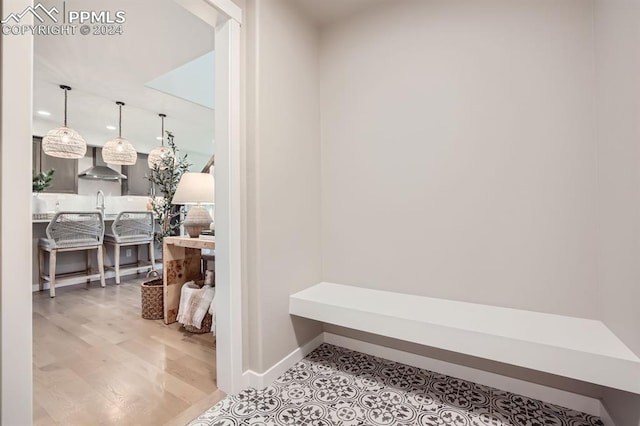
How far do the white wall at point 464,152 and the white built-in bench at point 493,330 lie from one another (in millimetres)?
152

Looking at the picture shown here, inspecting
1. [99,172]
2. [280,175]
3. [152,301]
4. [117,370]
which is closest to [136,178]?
[99,172]

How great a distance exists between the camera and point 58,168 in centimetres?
491

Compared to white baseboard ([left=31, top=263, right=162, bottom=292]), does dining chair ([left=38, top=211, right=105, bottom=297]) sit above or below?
above

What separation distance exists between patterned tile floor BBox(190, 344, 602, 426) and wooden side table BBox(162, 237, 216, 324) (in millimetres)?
1308

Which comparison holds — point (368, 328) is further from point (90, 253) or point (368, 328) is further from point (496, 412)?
point (90, 253)

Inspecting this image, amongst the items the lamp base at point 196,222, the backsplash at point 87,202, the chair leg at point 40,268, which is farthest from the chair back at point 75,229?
the lamp base at point 196,222

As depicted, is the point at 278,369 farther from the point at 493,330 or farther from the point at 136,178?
the point at 136,178

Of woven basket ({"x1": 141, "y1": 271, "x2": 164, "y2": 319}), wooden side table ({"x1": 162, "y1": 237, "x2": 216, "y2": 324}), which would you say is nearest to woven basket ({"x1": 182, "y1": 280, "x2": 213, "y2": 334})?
wooden side table ({"x1": 162, "y1": 237, "x2": 216, "y2": 324})

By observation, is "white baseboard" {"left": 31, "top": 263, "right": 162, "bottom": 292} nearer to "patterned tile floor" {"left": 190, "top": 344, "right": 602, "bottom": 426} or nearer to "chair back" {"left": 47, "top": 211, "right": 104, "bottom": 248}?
"chair back" {"left": 47, "top": 211, "right": 104, "bottom": 248}

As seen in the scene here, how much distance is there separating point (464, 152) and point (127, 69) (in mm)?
3178

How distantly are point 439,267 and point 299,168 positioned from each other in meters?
1.11

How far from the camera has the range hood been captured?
520cm

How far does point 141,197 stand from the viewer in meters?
6.21

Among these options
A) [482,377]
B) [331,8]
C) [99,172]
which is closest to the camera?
[482,377]
